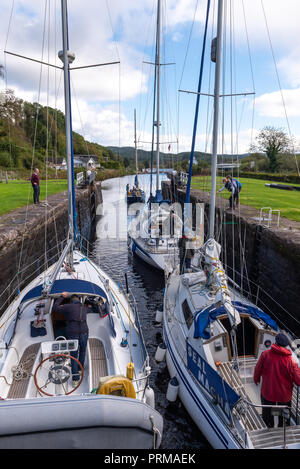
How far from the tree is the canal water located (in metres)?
26.8

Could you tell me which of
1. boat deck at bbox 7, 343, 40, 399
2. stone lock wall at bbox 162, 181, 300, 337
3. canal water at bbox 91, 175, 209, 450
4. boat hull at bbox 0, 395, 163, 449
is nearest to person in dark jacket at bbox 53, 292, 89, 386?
boat deck at bbox 7, 343, 40, 399

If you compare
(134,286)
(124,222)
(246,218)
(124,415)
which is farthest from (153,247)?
(124,222)

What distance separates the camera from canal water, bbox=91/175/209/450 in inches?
220

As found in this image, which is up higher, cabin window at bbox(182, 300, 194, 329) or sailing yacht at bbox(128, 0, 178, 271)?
sailing yacht at bbox(128, 0, 178, 271)

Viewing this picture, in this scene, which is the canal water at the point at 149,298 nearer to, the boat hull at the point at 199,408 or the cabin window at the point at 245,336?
the boat hull at the point at 199,408

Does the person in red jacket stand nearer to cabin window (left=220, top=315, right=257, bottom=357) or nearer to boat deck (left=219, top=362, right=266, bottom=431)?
boat deck (left=219, top=362, right=266, bottom=431)

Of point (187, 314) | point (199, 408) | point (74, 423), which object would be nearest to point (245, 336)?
point (187, 314)

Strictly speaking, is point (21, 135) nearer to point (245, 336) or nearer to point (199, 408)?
point (245, 336)

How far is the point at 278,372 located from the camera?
13.2 ft

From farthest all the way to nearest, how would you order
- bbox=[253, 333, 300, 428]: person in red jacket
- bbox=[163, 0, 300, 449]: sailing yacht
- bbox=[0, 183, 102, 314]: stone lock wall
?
bbox=[0, 183, 102, 314]: stone lock wall
bbox=[163, 0, 300, 449]: sailing yacht
bbox=[253, 333, 300, 428]: person in red jacket

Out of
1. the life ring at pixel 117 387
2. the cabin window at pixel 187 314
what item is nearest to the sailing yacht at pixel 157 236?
the cabin window at pixel 187 314

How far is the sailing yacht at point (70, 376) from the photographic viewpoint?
3.02 meters

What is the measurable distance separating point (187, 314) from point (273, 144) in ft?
153

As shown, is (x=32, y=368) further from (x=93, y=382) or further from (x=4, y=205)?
(x=4, y=205)
